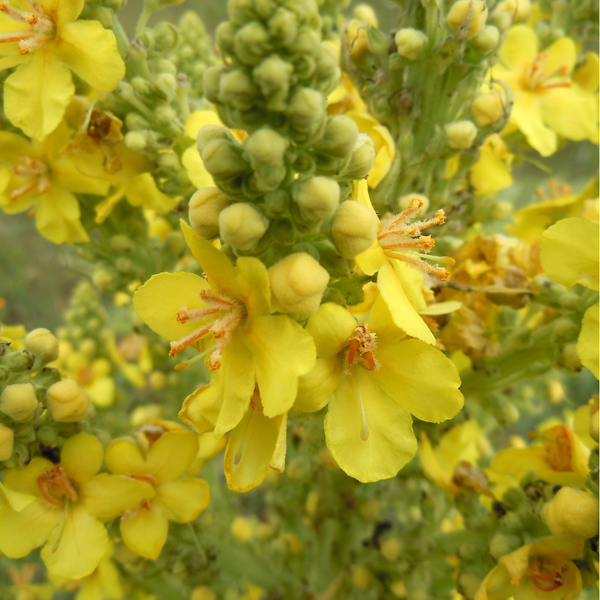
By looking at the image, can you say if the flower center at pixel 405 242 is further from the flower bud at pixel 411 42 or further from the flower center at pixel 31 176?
the flower center at pixel 31 176

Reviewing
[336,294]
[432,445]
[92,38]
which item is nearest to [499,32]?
[336,294]

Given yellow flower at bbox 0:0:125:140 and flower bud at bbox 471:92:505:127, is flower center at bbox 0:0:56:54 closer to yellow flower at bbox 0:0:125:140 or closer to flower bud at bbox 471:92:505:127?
yellow flower at bbox 0:0:125:140

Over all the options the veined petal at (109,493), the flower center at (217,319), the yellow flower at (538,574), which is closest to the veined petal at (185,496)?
the veined petal at (109,493)

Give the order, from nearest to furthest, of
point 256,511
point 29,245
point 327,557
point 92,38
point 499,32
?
1. point 92,38
2. point 499,32
3. point 327,557
4. point 256,511
5. point 29,245

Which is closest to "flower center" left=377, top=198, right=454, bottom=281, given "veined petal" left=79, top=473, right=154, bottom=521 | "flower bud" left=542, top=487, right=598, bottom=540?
"flower bud" left=542, top=487, right=598, bottom=540

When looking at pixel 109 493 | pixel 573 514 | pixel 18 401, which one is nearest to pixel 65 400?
pixel 18 401

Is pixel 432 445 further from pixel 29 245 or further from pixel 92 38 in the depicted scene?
pixel 29 245

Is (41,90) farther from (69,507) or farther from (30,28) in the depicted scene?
(69,507)
